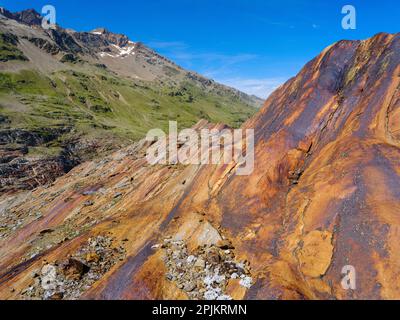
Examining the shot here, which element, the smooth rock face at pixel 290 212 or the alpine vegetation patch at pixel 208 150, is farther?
the alpine vegetation patch at pixel 208 150

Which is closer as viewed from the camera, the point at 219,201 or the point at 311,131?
the point at 219,201

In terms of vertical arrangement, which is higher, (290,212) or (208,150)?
(208,150)

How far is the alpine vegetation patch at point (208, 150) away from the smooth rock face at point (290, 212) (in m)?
0.84

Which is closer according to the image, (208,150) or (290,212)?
(290,212)

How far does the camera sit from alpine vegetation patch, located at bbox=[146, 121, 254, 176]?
67.6 feet

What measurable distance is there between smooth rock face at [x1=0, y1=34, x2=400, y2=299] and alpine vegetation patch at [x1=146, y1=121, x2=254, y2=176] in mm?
841

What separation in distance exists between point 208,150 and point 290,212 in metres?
11.5

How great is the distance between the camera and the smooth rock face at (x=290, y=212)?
486 inches

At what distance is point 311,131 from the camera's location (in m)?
19.8

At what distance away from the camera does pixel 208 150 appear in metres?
25.9

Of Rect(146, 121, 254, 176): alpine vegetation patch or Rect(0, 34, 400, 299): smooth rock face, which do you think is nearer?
Rect(0, 34, 400, 299): smooth rock face
